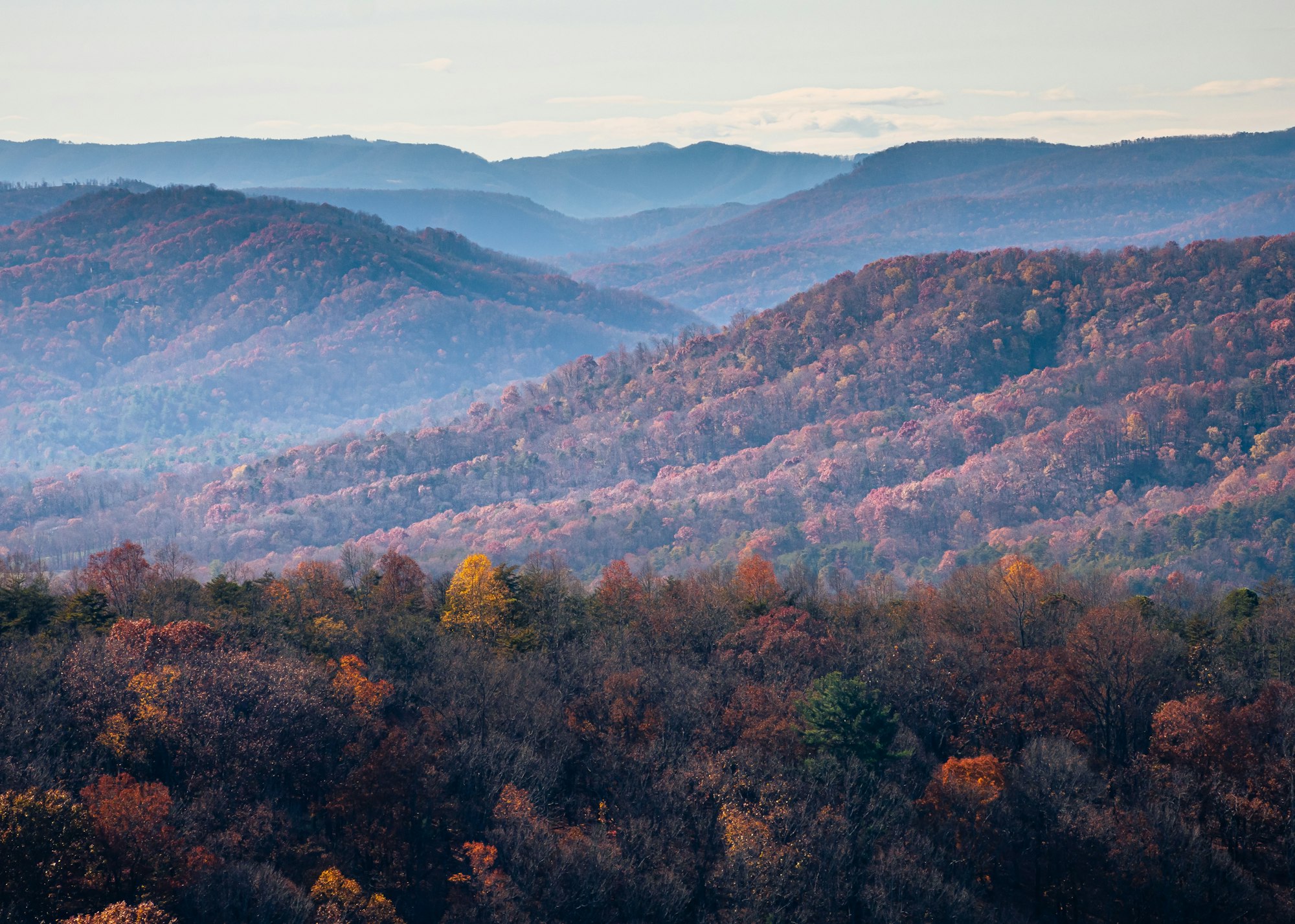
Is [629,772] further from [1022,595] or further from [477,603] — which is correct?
[1022,595]

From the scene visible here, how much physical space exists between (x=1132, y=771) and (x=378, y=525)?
142724 mm

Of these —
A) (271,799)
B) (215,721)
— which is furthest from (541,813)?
(215,721)

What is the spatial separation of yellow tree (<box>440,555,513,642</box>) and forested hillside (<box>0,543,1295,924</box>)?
126cm

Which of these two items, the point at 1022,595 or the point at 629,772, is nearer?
the point at 629,772

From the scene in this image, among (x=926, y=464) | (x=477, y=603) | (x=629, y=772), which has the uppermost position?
(x=477, y=603)

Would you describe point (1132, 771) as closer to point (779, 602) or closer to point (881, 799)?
point (881, 799)

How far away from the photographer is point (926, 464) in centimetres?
15938

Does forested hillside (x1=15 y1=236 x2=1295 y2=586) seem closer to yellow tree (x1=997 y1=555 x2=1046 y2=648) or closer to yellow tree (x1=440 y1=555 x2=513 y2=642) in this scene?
yellow tree (x1=997 y1=555 x2=1046 y2=648)

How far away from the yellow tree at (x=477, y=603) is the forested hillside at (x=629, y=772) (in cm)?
126

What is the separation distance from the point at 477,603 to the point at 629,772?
1739 centimetres

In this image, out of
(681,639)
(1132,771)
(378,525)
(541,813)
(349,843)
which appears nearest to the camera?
(349,843)

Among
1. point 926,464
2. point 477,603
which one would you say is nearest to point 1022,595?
point 477,603

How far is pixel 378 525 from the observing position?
565 ft

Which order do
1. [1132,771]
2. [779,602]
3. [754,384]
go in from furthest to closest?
[754,384], [779,602], [1132,771]
